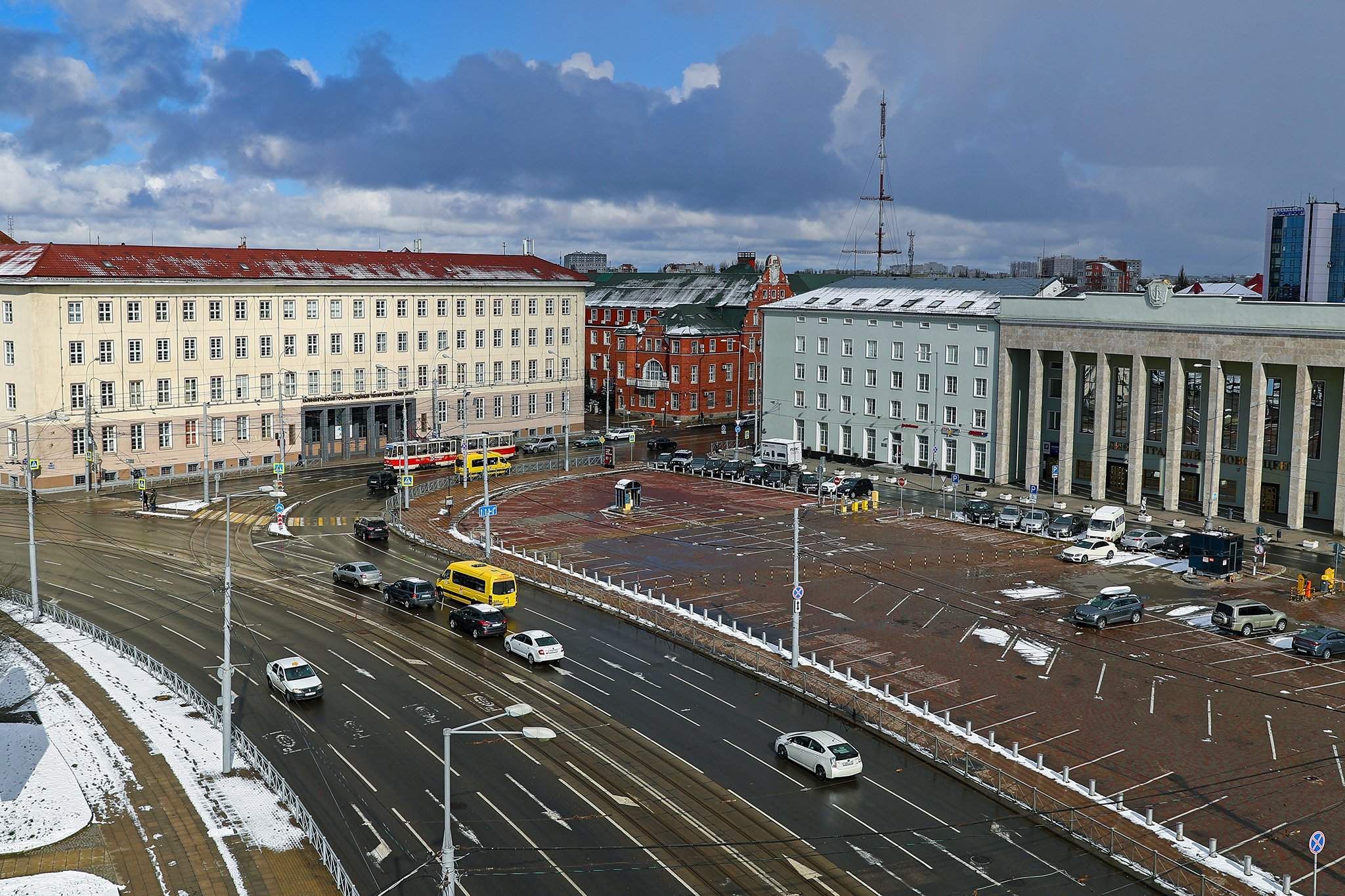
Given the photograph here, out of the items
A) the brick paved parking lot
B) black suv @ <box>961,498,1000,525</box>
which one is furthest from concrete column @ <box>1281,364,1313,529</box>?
black suv @ <box>961,498,1000,525</box>

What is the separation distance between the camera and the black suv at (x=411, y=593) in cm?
5969

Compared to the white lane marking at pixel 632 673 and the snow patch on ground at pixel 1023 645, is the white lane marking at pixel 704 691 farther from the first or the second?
the snow patch on ground at pixel 1023 645

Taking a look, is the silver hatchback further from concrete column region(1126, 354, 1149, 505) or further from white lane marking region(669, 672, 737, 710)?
concrete column region(1126, 354, 1149, 505)

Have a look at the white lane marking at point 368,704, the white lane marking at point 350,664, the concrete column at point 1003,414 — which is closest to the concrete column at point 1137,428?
the concrete column at point 1003,414

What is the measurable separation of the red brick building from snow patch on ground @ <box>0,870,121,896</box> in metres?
102

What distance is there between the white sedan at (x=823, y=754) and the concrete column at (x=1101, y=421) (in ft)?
188

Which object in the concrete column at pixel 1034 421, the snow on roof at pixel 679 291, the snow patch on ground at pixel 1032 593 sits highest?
the snow on roof at pixel 679 291

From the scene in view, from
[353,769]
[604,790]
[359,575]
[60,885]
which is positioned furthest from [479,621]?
[60,885]

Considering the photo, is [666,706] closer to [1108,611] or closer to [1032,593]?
[1108,611]

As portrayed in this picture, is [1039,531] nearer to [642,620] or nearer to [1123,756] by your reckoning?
[642,620]

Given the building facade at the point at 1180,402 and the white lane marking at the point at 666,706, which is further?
the building facade at the point at 1180,402

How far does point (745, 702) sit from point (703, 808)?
999cm

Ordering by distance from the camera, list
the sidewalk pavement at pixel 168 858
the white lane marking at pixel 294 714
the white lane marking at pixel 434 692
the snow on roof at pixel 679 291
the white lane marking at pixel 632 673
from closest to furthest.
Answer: the sidewalk pavement at pixel 168 858 < the white lane marking at pixel 294 714 < the white lane marking at pixel 434 692 < the white lane marking at pixel 632 673 < the snow on roof at pixel 679 291

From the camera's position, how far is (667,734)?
42312 millimetres
